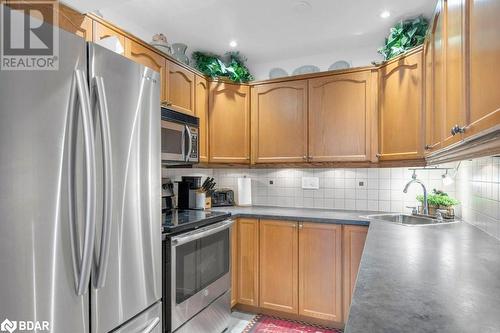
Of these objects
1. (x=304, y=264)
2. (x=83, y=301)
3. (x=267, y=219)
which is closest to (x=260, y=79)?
(x=267, y=219)

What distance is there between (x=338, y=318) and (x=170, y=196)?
1.79m

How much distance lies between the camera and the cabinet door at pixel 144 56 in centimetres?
194

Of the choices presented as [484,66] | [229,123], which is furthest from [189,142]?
[484,66]

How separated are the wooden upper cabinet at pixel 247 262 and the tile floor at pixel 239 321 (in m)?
0.11

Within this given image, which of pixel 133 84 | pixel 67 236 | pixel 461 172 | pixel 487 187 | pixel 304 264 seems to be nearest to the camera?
pixel 67 236

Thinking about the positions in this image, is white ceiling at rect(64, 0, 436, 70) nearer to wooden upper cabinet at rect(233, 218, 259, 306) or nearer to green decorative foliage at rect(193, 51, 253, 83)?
green decorative foliage at rect(193, 51, 253, 83)

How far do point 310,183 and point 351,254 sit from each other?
0.90 metres

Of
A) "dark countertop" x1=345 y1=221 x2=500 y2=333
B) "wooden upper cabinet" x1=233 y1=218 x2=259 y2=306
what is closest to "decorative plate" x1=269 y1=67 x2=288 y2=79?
"wooden upper cabinet" x1=233 y1=218 x2=259 y2=306

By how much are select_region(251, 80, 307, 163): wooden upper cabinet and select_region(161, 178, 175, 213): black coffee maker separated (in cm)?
89

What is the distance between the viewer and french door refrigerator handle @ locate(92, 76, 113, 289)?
45.7 inches

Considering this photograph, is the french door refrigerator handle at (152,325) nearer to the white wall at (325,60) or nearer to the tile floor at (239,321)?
the tile floor at (239,321)

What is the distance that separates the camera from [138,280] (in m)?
1.40

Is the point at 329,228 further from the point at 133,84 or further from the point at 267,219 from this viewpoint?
the point at 133,84

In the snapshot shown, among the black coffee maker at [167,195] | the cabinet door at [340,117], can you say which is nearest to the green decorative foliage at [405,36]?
the cabinet door at [340,117]
